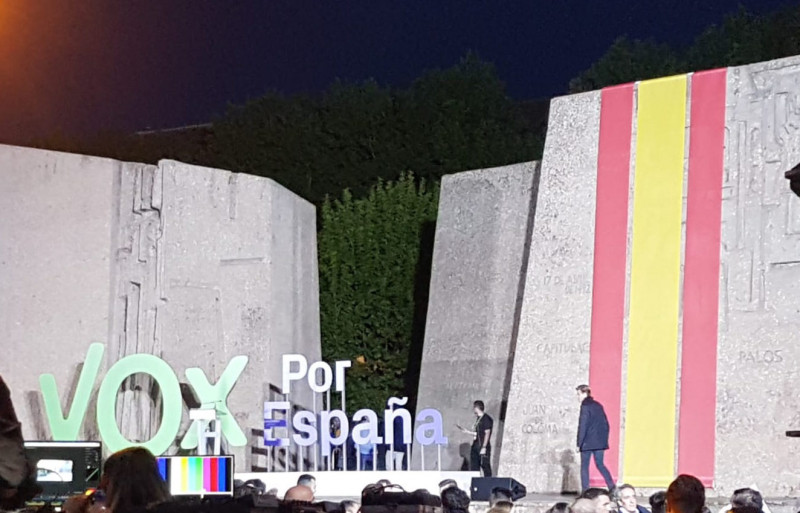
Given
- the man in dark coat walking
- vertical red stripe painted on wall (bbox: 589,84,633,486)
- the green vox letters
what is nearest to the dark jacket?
the man in dark coat walking

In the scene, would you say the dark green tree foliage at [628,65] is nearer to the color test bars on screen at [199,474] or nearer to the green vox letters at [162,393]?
the green vox letters at [162,393]

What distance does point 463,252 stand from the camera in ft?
70.2

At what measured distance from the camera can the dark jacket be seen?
1568 cm

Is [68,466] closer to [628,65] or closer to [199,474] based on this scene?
[199,474]

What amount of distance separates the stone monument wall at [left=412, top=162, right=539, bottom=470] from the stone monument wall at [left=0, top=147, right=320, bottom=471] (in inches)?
93.3

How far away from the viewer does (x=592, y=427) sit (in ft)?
51.4

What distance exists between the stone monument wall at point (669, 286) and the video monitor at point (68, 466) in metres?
10.6

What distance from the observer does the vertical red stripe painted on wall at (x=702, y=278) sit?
16828 mm

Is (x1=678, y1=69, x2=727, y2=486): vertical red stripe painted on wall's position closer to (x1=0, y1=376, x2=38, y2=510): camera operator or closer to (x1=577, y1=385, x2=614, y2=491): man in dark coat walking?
(x1=577, y1=385, x2=614, y2=491): man in dark coat walking

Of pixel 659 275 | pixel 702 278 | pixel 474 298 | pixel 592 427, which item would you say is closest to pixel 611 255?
pixel 659 275

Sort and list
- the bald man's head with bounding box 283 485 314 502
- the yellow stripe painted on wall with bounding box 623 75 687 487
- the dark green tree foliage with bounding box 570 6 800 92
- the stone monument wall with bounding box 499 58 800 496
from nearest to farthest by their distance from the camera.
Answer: the bald man's head with bounding box 283 485 314 502
the stone monument wall with bounding box 499 58 800 496
the yellow stripe painted on wall with bounding box 623 75 687 487
the dark green tree foliage with bounding box 570 6 800 92

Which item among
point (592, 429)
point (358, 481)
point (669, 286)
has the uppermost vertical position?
point (669, 286)

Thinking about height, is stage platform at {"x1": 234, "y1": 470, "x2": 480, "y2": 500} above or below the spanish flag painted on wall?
below

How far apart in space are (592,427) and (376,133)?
16947 mm
